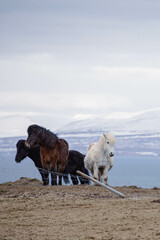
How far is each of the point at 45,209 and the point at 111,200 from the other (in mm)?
1813

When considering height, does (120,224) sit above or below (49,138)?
below

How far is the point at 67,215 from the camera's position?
12.5m

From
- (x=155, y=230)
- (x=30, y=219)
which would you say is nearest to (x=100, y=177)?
(x=30, y=219)

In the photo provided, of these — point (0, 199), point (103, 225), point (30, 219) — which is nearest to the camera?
point (103, 225)

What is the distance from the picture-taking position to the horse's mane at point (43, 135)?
19156mm

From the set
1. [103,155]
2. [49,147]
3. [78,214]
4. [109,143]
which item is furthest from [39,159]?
[78,214]

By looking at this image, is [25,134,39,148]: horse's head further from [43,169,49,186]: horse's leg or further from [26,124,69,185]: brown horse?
[43,169,49,186]: horse's leg

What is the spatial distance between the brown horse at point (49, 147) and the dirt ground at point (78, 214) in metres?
2.06

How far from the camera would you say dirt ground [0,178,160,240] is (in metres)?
10.6

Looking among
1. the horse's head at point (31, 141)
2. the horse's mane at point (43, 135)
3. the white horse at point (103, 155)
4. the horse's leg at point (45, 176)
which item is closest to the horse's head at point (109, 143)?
the white horse at point (103, 155)

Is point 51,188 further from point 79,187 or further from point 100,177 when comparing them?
point 100,177

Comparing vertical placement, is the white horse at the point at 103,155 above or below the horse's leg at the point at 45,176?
above

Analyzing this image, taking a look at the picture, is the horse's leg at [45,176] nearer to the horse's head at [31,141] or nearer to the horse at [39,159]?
the horse at [39,159]

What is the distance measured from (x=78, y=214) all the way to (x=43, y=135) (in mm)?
6827
